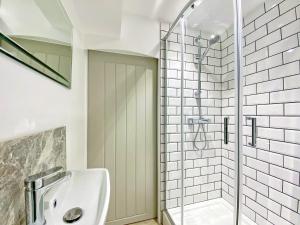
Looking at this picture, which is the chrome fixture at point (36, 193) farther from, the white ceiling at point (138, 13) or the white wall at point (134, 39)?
the white wall at point (134, 39)

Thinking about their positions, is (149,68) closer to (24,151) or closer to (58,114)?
(58,114)

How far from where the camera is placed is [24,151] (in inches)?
20.7

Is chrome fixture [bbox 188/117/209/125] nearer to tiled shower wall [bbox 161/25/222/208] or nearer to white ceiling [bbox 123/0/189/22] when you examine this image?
Result: tiled shower wall [bbox 161/25/222/208]

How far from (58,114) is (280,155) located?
5.77 feet

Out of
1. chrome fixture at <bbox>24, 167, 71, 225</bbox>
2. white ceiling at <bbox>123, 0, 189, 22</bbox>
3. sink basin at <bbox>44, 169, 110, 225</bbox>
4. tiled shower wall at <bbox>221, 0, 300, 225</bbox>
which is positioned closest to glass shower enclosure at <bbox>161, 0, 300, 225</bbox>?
tiled shower wall at <bbox>221, 0, 300, 225</bbox>

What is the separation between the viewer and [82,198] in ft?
2.92

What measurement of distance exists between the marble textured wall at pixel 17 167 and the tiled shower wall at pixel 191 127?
1.35 m

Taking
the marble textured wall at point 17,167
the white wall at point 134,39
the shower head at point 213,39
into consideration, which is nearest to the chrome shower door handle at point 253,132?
the shower head at point 213,39

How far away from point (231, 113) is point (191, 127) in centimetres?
46

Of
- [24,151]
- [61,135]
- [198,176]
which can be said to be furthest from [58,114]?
[198,176]

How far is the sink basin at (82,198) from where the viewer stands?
0.67 metres

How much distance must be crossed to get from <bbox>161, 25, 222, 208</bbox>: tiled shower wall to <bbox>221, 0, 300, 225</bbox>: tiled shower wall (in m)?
0.20

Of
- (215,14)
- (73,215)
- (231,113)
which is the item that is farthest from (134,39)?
(73,215)

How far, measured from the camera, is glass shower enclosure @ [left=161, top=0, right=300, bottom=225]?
1.23 metres
